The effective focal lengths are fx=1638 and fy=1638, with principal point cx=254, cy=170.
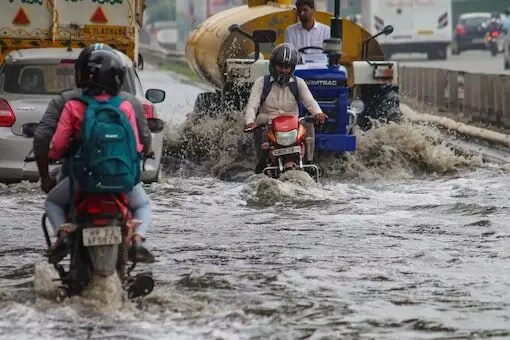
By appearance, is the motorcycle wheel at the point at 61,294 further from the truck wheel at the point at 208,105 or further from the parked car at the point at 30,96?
the truck wheel at the point at 208,105

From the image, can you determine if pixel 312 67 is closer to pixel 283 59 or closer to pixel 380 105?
pixel 283 59

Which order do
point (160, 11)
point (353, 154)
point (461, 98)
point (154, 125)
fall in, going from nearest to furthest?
point (154, 125)
point (353, 154)
point (461, 98)
point (160, 11)

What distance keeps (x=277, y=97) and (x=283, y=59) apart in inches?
16.7

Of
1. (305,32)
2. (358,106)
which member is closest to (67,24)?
(305,32)

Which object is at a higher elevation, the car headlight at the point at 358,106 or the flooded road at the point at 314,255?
the car headlight at the point at 358,106

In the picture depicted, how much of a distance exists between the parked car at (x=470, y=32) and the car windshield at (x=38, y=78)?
48385mm

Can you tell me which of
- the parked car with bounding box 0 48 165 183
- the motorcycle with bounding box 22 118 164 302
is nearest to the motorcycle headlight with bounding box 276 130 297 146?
the parked car with bounding box 0 48 165 183

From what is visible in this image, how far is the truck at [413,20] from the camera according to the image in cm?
5662

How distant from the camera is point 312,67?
17703 millimetres

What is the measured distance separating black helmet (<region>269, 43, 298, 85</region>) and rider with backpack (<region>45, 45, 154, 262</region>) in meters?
6.60

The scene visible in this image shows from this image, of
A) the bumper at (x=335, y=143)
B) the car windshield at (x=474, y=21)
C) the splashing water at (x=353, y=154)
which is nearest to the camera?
the bumper at (x=335, y=143)

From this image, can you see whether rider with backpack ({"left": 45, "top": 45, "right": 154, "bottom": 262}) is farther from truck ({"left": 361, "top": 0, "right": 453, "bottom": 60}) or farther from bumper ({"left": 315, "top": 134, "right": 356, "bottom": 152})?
truck ({"left": 361, "top": 0, "right": 453, "bottom": 60})

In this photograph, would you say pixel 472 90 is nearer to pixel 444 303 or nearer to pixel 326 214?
pixel 326 214

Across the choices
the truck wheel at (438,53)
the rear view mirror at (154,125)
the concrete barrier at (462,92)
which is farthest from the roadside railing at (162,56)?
the rear view mirror at (154,125)
